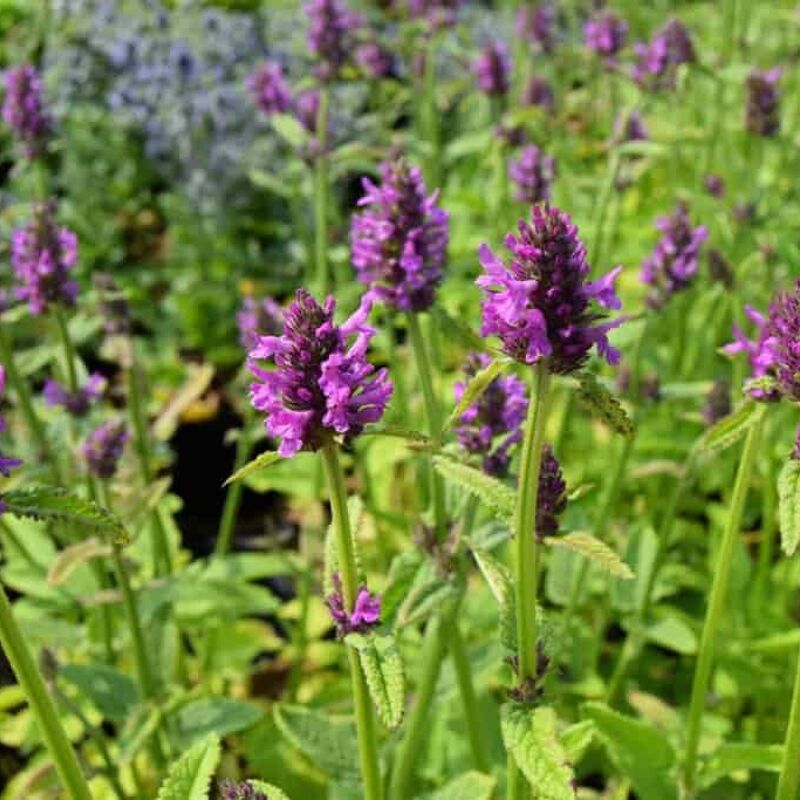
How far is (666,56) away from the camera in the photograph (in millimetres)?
4004

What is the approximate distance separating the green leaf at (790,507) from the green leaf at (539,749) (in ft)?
1.43

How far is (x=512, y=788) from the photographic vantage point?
2.00 meters

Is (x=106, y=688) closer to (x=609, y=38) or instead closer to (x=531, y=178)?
(x=531, y=178)

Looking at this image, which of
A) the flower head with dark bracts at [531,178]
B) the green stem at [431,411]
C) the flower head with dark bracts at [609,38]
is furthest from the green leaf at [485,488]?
the flower head with dark bracts at [609,38]

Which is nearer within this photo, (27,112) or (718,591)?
(718,591)

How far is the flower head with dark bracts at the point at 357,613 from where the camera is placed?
1872 mm

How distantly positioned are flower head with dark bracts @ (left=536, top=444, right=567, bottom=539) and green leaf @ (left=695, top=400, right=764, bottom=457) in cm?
32

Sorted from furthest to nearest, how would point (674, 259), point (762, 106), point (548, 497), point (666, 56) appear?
point (762, 106)
point (666, 56)
point (674, 259)
point (548, 497)

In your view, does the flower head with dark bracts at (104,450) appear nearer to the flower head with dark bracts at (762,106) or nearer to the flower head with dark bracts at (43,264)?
the flower head with dark bracts at (43,264)

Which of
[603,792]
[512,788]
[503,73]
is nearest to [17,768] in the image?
[603,792]

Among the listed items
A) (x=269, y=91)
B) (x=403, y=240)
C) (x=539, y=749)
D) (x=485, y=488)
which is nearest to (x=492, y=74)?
(x=269, y=91)

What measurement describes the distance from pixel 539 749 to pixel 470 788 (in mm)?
635

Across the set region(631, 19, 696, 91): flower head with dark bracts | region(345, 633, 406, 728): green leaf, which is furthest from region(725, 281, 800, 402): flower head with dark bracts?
region(631, 19, 696, 91): flower head with dark bracts

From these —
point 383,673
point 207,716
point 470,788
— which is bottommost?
point 207,716
